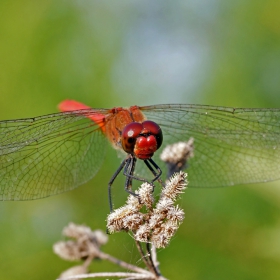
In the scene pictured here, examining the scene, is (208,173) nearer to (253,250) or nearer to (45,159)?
(253,250)

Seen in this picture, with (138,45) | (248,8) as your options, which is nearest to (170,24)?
(138,45)

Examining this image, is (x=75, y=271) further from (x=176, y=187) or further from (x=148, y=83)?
(x=148, y=83)

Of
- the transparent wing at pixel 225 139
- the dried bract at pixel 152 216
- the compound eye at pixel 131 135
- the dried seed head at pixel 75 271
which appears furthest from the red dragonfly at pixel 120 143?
the dried bract at pixel 152 216

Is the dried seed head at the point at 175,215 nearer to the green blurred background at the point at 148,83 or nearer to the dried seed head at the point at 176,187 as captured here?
the dried seed head at the point at 176,187

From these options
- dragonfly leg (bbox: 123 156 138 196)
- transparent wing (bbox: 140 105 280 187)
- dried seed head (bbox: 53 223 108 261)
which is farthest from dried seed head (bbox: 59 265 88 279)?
transparent wing (bbox: 140 105 280 187)

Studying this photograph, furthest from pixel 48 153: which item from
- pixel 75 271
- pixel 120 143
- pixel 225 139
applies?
pixel 225 139

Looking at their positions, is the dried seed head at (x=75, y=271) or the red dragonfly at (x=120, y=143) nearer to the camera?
the dried seed head at (x=75, y=271)
